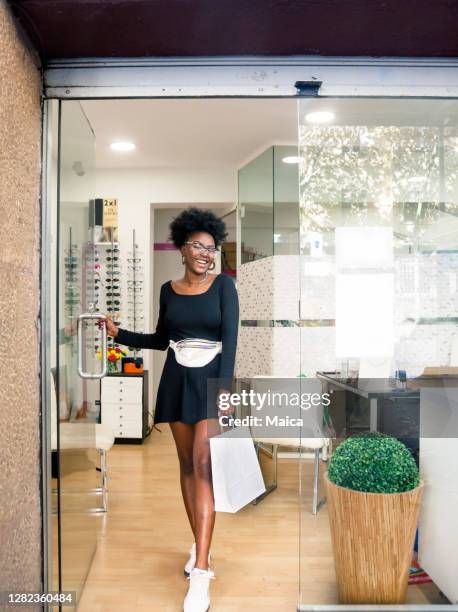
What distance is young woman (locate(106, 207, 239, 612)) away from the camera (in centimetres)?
231

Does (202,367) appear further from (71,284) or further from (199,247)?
(71,284)

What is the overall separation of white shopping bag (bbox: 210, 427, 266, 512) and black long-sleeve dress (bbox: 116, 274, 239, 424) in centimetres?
15

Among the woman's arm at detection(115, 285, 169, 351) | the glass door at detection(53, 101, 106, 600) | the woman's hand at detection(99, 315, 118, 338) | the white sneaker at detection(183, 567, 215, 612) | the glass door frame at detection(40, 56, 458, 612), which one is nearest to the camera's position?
the glass door frame at detection(40, 56, 458, 612)

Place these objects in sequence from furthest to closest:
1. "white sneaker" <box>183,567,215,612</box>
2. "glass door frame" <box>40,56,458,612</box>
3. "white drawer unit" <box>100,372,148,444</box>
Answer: "white drawer unit" <box>100,372,148,444</box> → "white sneaker" <box>183,567,215,612</box> → "glass door frame" <box>40,56,458,612</box>

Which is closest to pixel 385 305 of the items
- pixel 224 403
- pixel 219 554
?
pixel 224 403

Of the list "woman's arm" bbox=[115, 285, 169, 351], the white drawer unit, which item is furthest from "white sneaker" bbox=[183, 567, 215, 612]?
the white drawer unit

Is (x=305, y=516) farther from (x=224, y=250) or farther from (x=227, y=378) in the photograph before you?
(x=224, y=250)

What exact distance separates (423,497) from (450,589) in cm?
35

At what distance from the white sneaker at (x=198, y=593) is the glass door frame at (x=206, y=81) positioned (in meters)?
0.59

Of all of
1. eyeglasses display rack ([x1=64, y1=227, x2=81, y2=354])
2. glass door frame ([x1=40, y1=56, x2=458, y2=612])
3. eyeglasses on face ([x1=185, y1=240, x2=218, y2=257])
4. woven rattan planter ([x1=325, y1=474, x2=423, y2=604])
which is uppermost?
glass door frame ([x1=40, y1=56, x2=458, y2=612])

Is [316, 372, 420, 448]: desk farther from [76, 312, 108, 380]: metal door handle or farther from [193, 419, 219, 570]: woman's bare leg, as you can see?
[76, 312, 108, 380]: metal door handle

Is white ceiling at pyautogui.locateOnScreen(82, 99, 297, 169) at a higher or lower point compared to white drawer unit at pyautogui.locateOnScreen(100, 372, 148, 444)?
higher

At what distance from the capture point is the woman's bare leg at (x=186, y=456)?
2395 mm

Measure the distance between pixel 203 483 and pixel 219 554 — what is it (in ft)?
2.21
